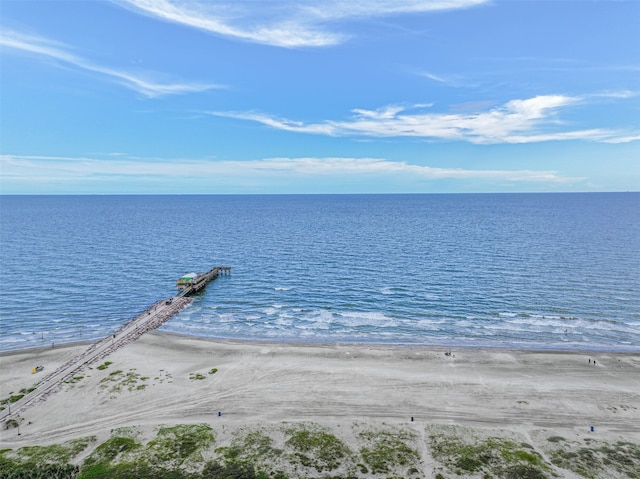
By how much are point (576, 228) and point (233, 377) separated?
519 feet

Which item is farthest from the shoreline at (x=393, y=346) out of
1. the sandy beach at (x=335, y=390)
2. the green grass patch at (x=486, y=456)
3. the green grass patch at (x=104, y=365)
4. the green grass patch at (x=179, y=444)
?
the green grass patch at (x=179, y=444)

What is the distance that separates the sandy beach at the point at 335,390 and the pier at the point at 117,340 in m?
1.15

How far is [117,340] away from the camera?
161 feet

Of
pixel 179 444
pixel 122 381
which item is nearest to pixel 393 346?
pixel 179 444

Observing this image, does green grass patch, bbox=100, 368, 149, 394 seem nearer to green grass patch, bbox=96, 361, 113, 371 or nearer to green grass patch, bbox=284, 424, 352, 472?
green grass patch, bbox=96, 361, 113, 371

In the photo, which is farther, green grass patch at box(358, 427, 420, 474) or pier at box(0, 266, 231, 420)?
pier at box(0, 266, 231, 420)

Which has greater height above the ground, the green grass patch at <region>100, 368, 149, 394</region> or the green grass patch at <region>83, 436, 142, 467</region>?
the green grass patch at <region>83, 436, 142, 467</region>

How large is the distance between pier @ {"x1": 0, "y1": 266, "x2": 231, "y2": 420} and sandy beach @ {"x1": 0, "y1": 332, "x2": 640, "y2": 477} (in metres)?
1.15

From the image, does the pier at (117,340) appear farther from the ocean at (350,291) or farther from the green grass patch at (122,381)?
the green grass patch at (122,381)

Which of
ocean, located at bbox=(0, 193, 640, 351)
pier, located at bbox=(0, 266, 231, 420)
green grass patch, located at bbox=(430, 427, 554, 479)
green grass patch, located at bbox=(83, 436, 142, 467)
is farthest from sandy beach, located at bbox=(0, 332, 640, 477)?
ocean, located at bbox=(0, 193, 640, 351)

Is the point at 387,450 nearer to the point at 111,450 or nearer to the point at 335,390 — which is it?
the point at 335,390

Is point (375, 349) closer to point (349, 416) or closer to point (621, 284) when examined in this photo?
point (349, 416)

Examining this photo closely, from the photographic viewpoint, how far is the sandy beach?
31.6 m

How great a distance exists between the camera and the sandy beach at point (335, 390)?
3161 cm
